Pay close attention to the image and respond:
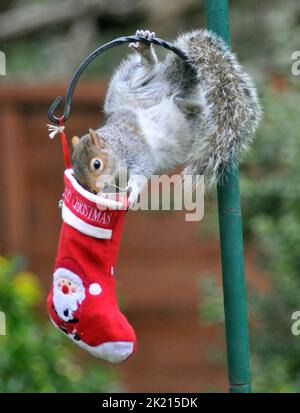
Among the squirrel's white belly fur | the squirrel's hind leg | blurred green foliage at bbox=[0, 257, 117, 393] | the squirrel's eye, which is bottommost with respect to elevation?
the squirrel's eye

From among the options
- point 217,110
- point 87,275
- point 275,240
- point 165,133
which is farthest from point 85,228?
point 275,240

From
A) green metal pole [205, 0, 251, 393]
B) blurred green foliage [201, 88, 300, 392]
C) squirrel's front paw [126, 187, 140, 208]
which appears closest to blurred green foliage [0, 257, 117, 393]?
blurred green foliage [201, 88, 300, 392]

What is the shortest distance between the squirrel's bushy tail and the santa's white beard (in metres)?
0.28

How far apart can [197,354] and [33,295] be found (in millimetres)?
1359

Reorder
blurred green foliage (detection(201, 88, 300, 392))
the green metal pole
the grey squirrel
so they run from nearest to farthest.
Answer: the grey squirrel < the green metal pole < blurred green foliage (detection(201, 88, 300, 392))

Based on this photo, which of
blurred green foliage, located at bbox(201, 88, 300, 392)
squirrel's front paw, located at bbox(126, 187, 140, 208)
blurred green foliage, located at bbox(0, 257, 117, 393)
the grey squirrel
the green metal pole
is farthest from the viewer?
blurred green foliage, located at bbox(201, 88, 300, 392)

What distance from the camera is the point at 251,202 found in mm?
3158

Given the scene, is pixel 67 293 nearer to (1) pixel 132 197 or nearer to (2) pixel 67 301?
(2) pixel 67 301

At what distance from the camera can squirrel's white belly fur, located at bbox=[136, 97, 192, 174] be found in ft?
5.20

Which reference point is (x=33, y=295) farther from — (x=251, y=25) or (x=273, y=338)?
(x=251, y=25)

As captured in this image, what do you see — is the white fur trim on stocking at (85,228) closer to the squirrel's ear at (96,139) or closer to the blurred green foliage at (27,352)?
the squirrel's ear at (96,139)

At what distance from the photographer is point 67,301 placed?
1.50 meters

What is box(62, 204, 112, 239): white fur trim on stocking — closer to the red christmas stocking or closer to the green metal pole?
the red christmas stocking

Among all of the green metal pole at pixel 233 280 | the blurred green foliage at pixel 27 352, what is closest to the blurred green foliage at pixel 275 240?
the blurred green foliage at pixel 27 352
